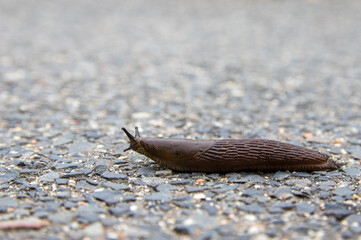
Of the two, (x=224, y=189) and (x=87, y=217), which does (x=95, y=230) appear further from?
(x=224, y=189)

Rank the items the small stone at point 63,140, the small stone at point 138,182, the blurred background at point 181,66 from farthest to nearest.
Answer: the blurred background at point 181,66
the small stone at point 63,140
the small stone at point 138,182

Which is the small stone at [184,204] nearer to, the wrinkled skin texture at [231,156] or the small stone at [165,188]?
the small stone at [165,188]

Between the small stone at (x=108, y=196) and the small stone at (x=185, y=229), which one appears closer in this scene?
the small stone at (x=185, y=229)

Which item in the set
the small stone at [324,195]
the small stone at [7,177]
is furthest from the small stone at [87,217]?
the small stone at [324,195]

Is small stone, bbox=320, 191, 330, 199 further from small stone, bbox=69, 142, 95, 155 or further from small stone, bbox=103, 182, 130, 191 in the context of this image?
small stone, bbox=69, 142, 95, 155

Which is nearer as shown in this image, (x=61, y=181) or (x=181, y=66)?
(x=61, y=181)

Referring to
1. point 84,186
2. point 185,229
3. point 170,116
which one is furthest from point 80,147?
point 185,229
